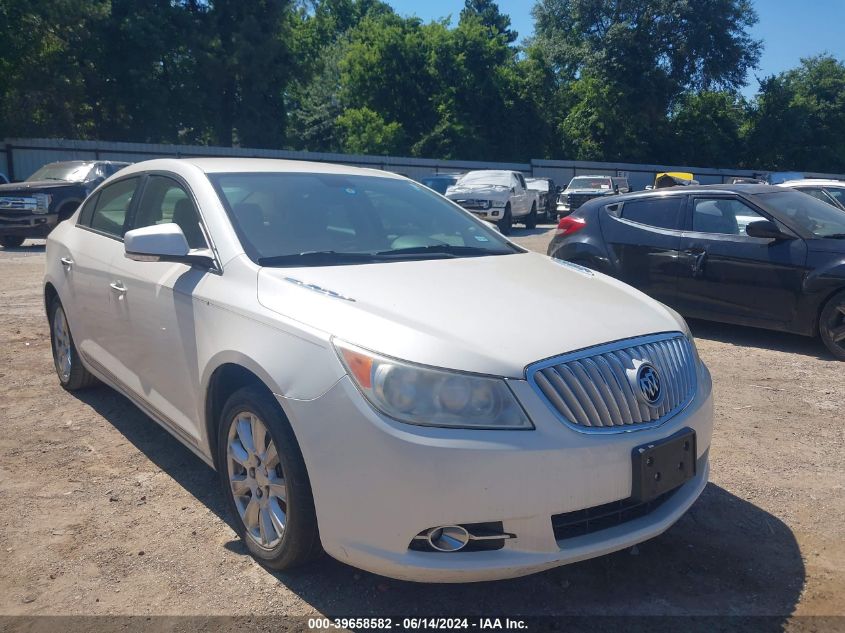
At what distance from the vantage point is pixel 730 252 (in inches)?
279

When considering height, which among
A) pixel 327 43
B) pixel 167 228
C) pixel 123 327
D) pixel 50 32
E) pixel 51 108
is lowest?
pixel 123 327

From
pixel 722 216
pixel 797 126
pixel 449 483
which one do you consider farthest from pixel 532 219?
pixel 797 126

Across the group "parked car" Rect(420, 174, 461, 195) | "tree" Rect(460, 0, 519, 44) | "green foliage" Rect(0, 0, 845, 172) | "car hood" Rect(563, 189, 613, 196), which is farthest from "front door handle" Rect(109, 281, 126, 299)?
"tree" Rect(460, 0, 519, 44)

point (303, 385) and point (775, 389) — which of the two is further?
point (775, 389)

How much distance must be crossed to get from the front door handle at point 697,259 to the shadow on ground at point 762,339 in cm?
65

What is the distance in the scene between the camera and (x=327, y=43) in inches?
2320

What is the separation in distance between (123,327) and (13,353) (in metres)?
3.10

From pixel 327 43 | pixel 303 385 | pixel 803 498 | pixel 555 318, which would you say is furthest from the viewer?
pixel 327 43

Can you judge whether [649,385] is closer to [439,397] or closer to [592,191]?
[439,397]

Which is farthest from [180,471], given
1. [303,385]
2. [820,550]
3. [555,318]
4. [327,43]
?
[327,43]

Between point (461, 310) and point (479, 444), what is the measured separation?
2.08ft

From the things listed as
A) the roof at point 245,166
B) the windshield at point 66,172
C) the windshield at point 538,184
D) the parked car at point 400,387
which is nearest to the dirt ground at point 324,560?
the parked car at point 400,387

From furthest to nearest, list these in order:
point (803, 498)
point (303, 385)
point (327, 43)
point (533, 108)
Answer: point (327, 43) → point (533, 108) → point (803, 498) → point (303, 385)

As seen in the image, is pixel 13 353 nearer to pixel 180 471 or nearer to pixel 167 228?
pixel 180 471
